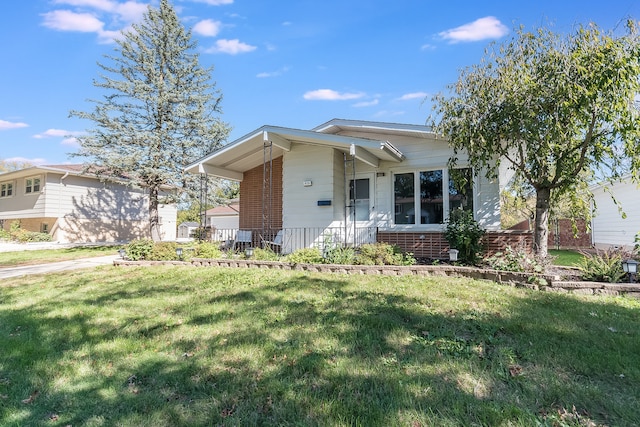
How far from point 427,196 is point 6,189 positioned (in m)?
27.6

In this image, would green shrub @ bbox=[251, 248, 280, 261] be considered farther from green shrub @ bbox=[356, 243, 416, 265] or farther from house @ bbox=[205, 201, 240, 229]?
house @ bbox=[205, 201, 240, 229]

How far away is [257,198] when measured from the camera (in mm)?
12125

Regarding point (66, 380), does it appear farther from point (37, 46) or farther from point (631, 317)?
point (37, 46)

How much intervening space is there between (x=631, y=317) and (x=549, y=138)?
3.13m

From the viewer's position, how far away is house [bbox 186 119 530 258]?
8641 millimetres

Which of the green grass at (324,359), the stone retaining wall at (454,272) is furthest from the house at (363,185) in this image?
the green grass at (324,359)

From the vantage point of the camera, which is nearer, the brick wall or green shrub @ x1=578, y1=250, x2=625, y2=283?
green shrub @ x1=578, y1=250, x2=625, y2=283

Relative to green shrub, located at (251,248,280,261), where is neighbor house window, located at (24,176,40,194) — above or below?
above

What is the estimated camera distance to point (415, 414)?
6.91ft

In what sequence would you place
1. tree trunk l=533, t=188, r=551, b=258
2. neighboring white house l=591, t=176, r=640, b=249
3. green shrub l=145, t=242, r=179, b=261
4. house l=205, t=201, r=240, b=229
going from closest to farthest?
1. tree trunk l=533, t=188, r=551, b=258
2. green shrub l=145, t=242, r=179, b=261
3. neighboring white house l=591, t=176, r=640, b=249
4. house l=205, t=201, r=240, b=229

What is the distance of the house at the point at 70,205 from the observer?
19016mm

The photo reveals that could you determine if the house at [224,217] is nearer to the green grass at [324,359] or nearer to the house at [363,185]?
the house at [363,185]

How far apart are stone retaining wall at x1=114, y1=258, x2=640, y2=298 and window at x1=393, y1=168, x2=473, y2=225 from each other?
8.66ft

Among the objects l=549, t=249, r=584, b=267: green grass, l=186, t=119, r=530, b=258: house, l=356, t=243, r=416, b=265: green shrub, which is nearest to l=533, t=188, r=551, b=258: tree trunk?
l=549, t=249, r=584, b=267: green grass
